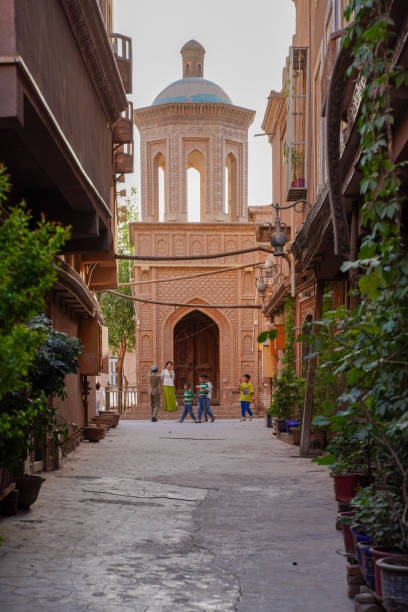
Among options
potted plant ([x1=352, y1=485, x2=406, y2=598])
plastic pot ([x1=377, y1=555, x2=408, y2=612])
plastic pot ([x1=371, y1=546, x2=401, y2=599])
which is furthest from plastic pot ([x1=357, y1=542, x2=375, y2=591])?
plastic pot ([x1=377, y1=555, x2=408, y2=612])

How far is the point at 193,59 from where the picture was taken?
38.0 meters

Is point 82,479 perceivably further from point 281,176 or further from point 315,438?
point 281,176

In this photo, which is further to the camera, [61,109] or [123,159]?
[123,159]

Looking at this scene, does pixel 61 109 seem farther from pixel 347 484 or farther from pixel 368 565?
pixel 368 565

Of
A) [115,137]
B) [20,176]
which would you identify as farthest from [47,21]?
[115,137]

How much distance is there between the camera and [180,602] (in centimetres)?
496

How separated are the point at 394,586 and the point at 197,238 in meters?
29.7

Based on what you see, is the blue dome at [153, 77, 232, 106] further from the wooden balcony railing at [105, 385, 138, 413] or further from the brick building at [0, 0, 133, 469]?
the brick building at [0, 0, 133, 469]

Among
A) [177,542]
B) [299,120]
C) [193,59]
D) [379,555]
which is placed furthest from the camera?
[193,59]

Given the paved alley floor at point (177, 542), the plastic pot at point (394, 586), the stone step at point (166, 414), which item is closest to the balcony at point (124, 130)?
the paved alley floor at point (177, 542)

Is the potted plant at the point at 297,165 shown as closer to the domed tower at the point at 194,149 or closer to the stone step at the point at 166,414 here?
the stone step at the point at 166,414

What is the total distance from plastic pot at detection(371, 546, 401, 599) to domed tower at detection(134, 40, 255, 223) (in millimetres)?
29905

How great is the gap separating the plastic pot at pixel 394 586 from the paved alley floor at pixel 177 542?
77 centimetres

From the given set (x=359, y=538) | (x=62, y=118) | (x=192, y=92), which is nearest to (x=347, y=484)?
(x=359, y=538)
